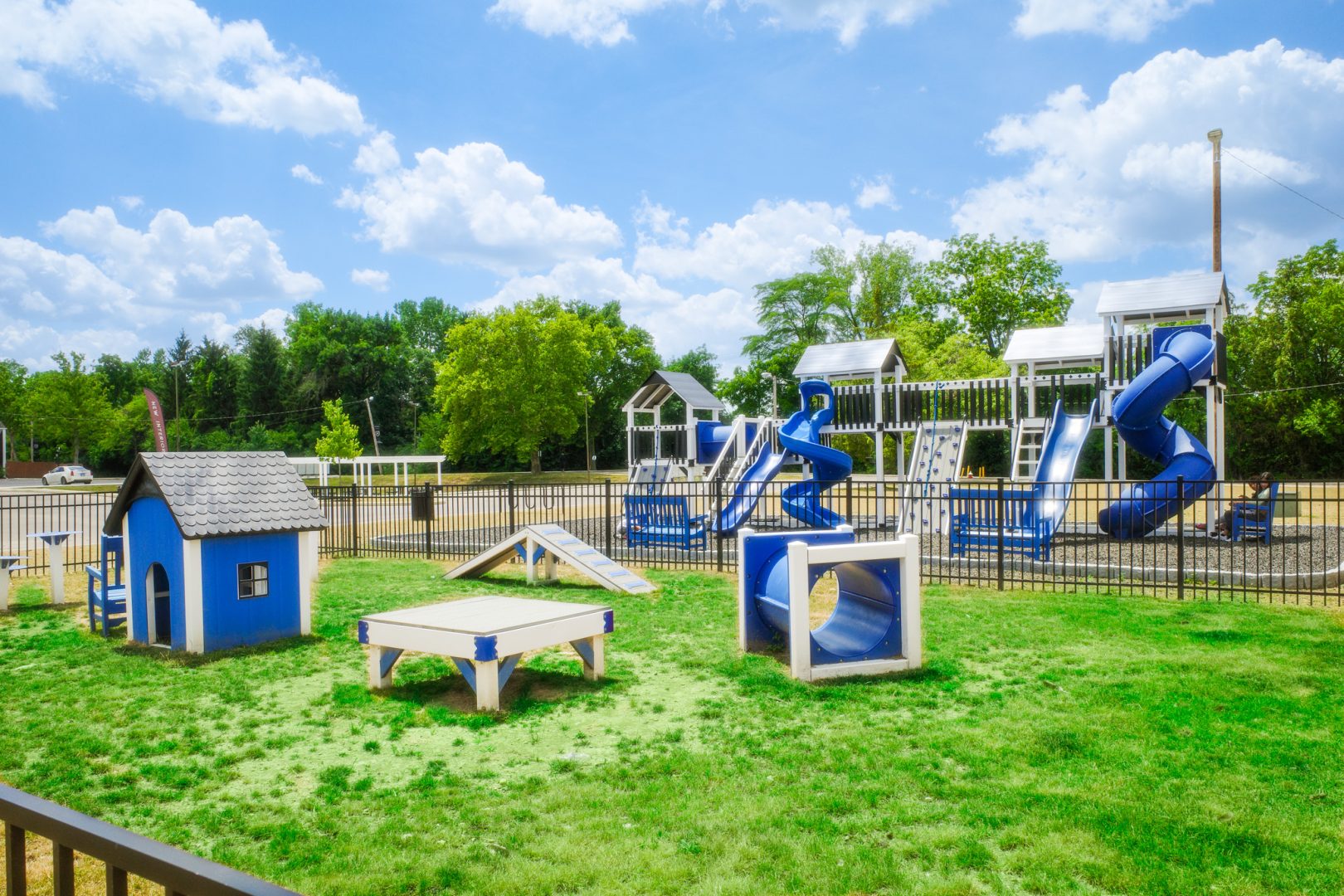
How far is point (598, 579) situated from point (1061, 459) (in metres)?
9.84

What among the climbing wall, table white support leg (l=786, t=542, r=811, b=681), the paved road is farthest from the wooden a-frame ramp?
the paved road

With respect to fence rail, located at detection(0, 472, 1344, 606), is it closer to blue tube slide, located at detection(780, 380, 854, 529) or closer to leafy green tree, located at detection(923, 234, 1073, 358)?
blue tube slide, located at detection(780, 380, 854, 529)

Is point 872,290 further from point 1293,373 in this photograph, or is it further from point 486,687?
point 486,687

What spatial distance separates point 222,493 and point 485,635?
4.12 meters

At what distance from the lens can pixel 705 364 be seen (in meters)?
83.8

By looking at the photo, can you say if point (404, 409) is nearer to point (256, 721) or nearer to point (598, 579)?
point (598, 579)

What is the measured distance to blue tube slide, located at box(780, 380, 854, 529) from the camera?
18953 mm

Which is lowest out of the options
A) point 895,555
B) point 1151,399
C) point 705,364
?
point 895,555

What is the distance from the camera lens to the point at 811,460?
65.9 ft

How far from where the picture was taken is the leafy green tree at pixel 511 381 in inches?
2130

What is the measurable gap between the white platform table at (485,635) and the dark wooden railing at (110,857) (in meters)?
4.61

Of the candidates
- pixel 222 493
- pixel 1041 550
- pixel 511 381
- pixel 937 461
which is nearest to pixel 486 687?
pixel 222 493

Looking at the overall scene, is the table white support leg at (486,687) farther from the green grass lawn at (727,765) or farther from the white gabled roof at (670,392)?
the white gabled roof at (670,392)

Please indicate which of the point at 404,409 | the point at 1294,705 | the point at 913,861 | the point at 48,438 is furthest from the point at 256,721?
the point at 48,438
